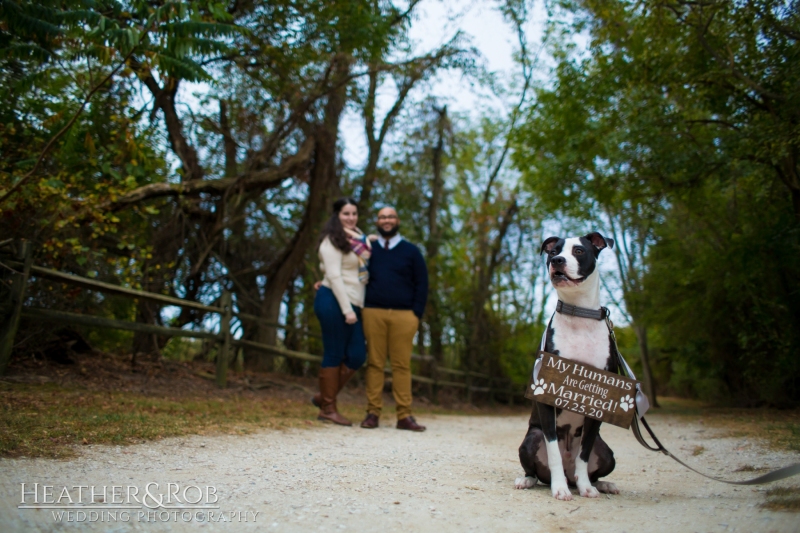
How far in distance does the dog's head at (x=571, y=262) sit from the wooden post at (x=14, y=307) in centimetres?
479

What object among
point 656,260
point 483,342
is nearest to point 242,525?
point 656,260

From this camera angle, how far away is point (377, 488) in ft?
10.8

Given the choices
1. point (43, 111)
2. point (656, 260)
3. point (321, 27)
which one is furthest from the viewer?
point (656, 260)

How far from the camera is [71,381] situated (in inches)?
255

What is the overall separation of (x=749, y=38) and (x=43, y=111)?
7726mm

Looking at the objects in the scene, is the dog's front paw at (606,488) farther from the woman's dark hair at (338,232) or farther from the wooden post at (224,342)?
the wooden post at (224,342)

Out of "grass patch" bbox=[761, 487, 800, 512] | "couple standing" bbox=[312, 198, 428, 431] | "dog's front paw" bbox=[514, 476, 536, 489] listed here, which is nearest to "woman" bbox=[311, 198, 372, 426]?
"couple standing" bbox=[312, 198, 428, 431]

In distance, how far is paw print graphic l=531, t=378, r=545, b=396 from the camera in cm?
329

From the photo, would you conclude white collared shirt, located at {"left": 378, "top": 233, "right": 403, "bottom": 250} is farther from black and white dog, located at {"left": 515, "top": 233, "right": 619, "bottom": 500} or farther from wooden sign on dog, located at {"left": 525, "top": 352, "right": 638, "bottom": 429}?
wooden sign on dog, located at {"left": 525, "top": 352, "right": 638, "bottom": 429}

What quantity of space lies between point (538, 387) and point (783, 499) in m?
1.26

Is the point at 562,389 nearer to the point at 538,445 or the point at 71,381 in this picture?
the point at 538,445

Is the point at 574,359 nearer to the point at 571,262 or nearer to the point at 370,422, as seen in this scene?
the point at 571,262

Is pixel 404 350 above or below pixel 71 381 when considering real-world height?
above

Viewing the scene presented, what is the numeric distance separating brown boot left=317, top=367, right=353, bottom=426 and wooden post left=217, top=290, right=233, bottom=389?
2.42 meters
